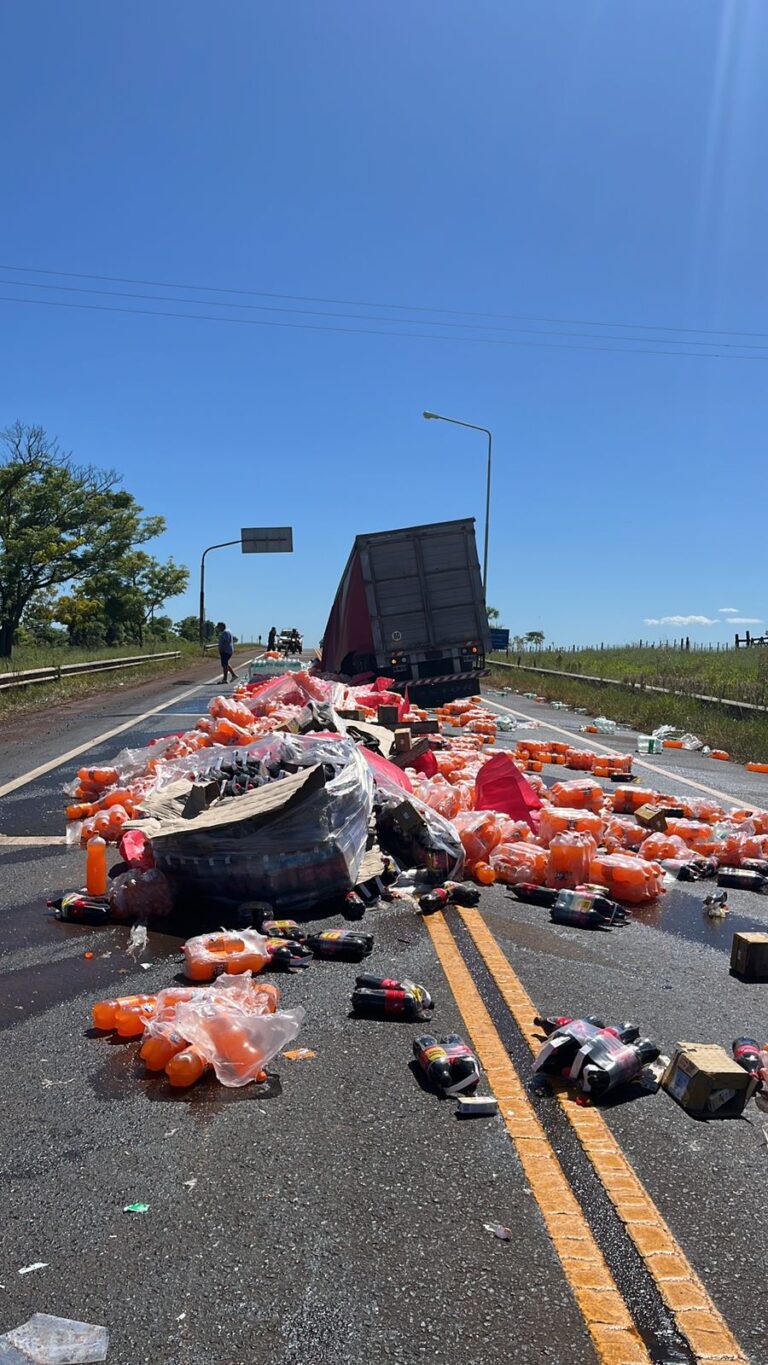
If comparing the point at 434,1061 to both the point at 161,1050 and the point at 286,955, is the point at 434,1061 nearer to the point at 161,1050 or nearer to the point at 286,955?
the point at 161,1050

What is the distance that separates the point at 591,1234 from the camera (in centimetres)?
→ 249

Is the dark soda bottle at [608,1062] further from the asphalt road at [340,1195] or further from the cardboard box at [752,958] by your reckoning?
the cardboard box at [752,958]

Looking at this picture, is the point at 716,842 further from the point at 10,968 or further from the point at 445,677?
the point at 445,677

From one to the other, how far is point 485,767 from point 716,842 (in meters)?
1.87

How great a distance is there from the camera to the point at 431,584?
19.1 metres

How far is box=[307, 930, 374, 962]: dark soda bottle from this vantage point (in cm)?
471

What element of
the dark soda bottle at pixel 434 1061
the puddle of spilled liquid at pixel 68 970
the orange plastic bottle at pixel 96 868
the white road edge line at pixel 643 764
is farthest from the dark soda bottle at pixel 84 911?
Result: the white road edge line at pixel 643 764

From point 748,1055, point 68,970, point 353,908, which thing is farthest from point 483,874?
point 748,1055

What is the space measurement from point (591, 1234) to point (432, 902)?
10.3 feet

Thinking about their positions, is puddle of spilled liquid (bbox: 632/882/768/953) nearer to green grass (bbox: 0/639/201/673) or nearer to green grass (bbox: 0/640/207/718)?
green grass (bbox: 0/640/207/718)

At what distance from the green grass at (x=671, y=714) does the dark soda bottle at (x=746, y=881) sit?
20.3ft

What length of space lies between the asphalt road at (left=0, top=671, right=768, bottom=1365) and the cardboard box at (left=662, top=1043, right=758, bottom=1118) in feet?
0.19

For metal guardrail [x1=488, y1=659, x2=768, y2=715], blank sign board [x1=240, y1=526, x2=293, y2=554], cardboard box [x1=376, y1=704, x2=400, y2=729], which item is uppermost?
blank sign board [x1=240, y1=526, x2=293, y2=554]

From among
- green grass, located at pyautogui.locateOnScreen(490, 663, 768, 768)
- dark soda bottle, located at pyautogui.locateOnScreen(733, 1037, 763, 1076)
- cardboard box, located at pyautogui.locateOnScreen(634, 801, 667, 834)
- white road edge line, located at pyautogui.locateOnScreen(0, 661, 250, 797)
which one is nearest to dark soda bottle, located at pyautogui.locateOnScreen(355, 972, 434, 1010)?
dark soda bottle, located at pyautogui.locateOnScreen(733, 1037, 763, 1076)
